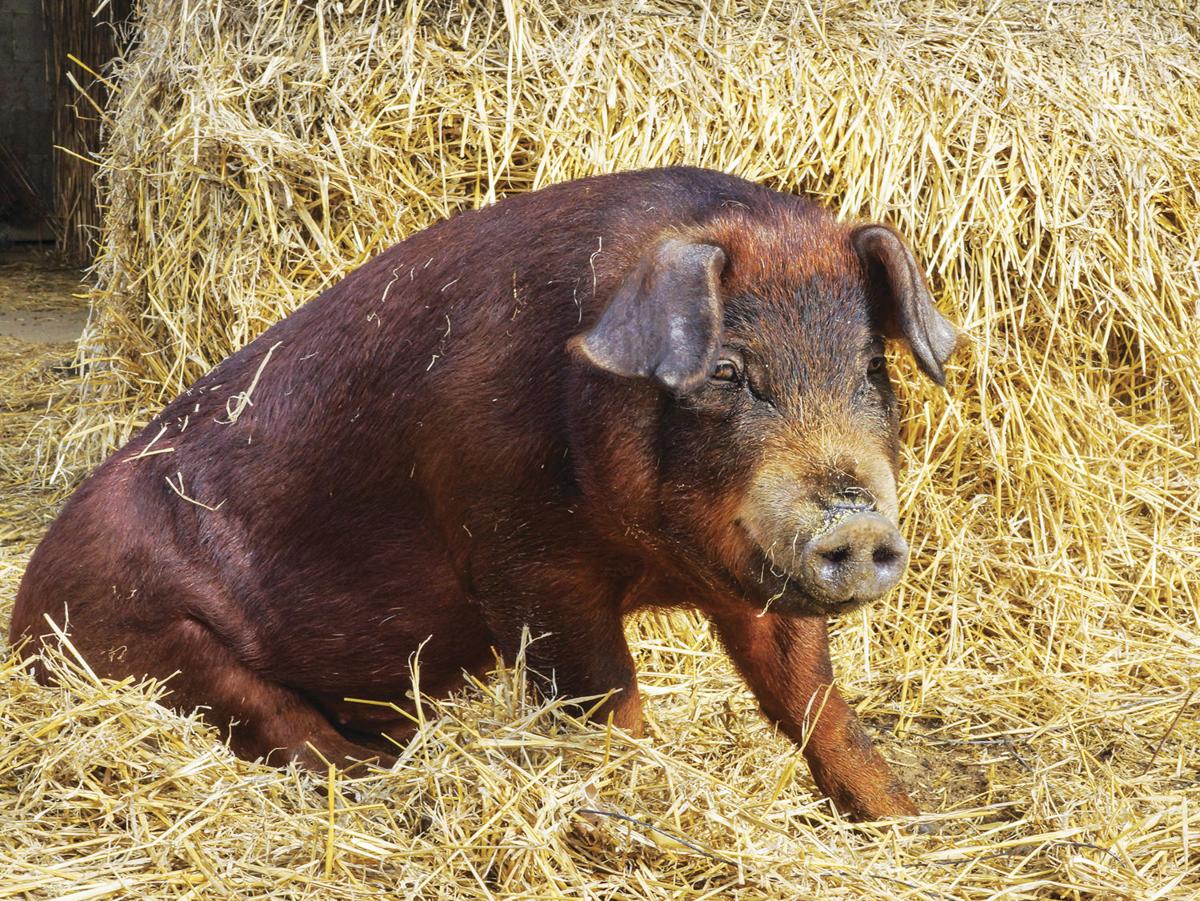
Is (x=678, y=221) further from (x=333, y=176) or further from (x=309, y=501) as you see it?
(x=333, y=176)

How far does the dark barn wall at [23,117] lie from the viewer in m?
12.6

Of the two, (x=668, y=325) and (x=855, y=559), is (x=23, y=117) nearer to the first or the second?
(x=668, y=325)

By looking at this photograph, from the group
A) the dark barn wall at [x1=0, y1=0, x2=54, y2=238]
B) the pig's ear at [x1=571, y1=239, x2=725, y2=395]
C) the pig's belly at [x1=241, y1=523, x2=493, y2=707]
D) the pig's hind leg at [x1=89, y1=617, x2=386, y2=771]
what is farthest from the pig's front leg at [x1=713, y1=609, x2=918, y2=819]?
the dark barn wall at [x1=0, y1=0, x2=54, y2=238]

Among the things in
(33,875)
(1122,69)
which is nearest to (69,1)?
(1122,69)

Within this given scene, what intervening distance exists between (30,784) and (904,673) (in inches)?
105

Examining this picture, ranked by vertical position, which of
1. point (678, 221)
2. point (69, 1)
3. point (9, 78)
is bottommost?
point (9, 78)

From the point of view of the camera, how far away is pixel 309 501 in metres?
3.87

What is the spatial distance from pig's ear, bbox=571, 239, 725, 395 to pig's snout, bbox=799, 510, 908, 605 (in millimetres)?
419

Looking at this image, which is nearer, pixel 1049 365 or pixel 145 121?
pixel 1049 365

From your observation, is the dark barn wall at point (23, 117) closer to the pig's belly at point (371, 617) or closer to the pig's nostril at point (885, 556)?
the pig's belly at point (371, 617)

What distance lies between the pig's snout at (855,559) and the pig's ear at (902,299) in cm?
51

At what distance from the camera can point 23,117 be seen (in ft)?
41.9

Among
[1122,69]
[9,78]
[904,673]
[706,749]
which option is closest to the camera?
[706,749]

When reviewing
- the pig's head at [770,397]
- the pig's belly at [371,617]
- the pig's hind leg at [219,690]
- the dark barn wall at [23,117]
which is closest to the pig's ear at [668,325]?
the pig's head at [770,397]
